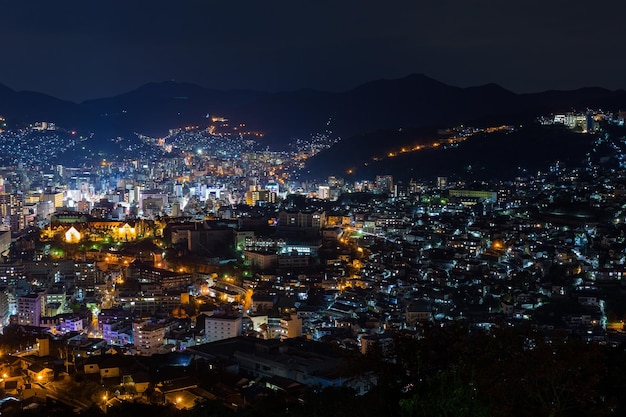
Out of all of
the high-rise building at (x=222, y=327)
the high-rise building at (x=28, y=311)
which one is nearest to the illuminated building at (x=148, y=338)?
the high-rise building at (x=222, y=327)

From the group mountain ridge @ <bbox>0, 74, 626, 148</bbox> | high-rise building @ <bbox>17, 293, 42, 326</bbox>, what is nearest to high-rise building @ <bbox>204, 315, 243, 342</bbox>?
high-rise building @ <bbox>17, 293, 42, 326</bbox>

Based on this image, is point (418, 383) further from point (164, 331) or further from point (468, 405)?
point (164, 331)

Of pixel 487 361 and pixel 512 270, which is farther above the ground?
pixel 487 361

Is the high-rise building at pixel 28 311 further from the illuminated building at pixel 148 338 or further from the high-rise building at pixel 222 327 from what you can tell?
the high-rise building at pixel 222 327

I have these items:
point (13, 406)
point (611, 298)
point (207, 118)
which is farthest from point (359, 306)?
point (207, 118)

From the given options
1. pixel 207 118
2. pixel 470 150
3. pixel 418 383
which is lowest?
pixel 418 383

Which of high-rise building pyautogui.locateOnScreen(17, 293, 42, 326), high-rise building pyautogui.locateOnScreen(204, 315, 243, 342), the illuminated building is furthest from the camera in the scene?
high-rise building pyautogui.locateOnScreen(17, 293, 42, 326)

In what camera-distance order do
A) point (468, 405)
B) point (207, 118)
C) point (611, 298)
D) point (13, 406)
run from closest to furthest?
1. point (468, 405)
2. point (13, 406)
3. point (611, 298)
4. point (207, 118)

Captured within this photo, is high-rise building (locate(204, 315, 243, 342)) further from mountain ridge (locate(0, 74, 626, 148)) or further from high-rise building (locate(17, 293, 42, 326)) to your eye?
mountain ridge (locate(0, 74, 626, 148))

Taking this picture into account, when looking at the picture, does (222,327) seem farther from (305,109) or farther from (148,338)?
(305,109)

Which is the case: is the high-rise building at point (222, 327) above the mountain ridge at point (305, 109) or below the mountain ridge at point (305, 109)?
below

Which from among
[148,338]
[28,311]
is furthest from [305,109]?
[148,338]
